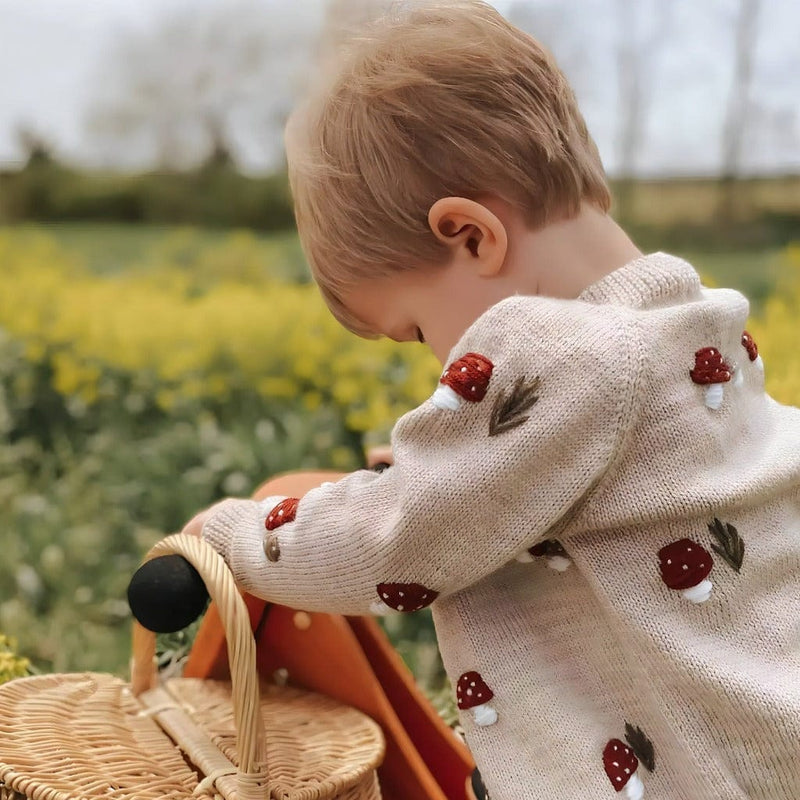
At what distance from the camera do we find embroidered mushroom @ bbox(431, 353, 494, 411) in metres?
0.88

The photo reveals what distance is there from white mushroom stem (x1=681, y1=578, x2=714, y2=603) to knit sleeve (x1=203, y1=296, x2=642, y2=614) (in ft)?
0.42

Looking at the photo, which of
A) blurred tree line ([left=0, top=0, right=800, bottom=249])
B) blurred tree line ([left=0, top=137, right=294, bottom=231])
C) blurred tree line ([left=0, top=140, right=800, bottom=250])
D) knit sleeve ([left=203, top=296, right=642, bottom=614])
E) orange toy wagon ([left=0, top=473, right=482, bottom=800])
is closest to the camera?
knit sleeve ([left=203, top=296, right=642, bottom=614])

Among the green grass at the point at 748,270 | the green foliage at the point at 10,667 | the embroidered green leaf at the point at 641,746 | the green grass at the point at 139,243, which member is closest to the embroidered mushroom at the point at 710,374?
the embroidered green leaf at the point at 641,746

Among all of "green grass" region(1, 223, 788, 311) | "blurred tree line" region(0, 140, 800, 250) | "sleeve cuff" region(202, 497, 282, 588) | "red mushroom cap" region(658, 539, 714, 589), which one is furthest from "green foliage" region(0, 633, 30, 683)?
"blurred tree line" region(0, 140, 800, 250)

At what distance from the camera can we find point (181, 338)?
2.36m

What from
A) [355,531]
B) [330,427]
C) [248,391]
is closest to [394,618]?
[330,427]

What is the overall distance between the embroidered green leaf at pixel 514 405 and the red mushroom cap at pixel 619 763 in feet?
1.08

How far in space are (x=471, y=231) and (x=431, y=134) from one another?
0.10 metres

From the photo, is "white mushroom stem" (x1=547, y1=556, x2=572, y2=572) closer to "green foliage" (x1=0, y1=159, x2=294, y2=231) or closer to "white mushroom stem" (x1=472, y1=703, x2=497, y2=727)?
"white mushroom stem" (x1=472, y1=703, x2=497, y2=727)

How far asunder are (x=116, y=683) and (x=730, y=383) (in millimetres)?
813

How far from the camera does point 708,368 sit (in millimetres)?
910

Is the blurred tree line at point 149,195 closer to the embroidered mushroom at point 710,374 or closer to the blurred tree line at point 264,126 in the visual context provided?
the blurred tree line at point 264,126

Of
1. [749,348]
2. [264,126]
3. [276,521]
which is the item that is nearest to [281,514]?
[276,521]

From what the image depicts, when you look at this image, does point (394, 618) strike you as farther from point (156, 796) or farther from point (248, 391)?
point (156, 796)
